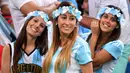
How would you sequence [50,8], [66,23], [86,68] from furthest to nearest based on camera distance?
[50,8] < [66,23] < [86,68]

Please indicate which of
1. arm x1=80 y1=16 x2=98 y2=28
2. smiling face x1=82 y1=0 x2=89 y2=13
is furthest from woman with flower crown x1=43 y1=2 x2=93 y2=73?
smiling face x1=82 y1=0 x2=89 y2=13

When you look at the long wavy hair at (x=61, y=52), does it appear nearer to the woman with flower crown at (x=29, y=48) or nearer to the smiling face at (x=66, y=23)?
the smiling face at (x=66, y=23)

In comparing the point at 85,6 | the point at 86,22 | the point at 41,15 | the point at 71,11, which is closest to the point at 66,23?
the point at 71,11

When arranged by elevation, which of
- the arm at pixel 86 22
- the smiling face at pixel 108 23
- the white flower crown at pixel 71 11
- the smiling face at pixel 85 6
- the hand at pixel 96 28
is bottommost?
the smiling face at pixel 85 6

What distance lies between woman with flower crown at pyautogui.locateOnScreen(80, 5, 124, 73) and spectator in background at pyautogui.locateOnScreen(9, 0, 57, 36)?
0.51 m

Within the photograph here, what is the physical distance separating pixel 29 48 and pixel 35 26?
0.72 ft

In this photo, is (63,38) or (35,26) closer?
(63,38)

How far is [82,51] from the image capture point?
348 cm

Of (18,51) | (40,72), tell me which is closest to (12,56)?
(18,51)

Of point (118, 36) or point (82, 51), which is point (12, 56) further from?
point (118, 36)

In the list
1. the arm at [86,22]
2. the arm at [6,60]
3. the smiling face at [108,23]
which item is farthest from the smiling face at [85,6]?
the arm at [6,60]

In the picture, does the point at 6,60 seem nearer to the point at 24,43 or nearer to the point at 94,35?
the point at 24,43

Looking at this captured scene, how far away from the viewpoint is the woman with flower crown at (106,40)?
3.78m

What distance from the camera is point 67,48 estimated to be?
3529 millimetres
